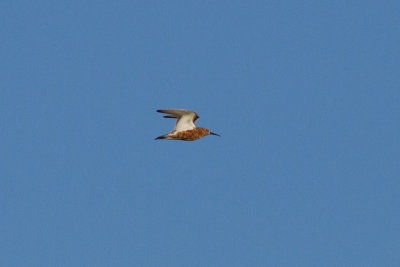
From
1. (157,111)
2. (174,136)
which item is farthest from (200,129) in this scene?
(157,111)

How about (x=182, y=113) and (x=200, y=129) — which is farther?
(x=200, y=129)

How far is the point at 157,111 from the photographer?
5472 cm

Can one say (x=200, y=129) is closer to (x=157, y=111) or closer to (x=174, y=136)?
(x=174, y=136)

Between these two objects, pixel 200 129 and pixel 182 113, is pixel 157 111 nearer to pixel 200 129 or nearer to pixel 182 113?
pixel 182 113

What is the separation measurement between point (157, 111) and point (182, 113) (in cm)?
328

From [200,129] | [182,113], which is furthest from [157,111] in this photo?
[200,129]

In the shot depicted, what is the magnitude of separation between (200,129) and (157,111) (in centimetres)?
778

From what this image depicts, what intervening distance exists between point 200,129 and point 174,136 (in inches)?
151

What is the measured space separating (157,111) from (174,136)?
14.4 feet

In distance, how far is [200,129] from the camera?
202ft

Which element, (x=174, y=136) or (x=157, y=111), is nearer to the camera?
(x=157, y=111)

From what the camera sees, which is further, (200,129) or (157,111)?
(200,129)
